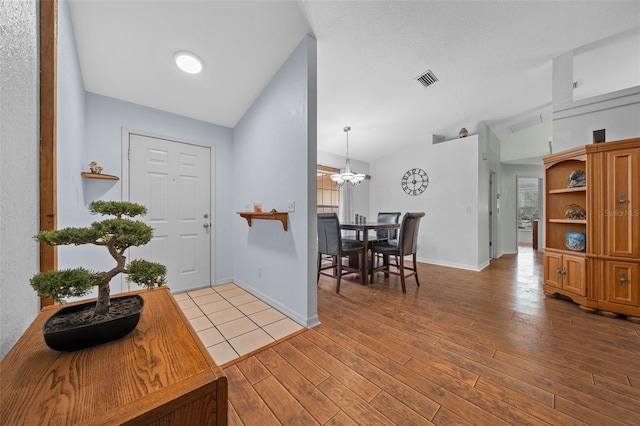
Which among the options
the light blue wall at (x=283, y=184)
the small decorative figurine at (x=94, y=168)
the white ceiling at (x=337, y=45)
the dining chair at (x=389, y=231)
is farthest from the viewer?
the dining chair at (x=389, y=231)

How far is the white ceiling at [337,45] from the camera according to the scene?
73.7 inches

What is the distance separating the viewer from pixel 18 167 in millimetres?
735

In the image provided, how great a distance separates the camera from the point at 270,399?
1271mm

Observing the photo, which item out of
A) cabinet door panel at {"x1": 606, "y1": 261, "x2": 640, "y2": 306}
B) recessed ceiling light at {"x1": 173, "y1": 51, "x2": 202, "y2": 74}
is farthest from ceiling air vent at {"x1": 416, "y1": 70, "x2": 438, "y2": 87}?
cabinet door panel at {"x1": 606, "y1": 261, "x2": 640, "y2": 306}

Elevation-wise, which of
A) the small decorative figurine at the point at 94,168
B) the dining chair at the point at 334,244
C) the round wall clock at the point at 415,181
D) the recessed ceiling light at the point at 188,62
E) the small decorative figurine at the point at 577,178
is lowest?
the dining chair at the point at 334,244

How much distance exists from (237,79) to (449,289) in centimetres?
364

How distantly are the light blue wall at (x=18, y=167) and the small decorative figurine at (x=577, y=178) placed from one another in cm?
413

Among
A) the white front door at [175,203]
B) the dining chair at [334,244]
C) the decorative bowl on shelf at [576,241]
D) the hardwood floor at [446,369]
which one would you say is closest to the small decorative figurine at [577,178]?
the decorative bowl on shelf at [576,241]

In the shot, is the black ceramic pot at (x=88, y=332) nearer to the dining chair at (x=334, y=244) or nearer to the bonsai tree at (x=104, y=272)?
the bonsai tree at (x=104, y=272)

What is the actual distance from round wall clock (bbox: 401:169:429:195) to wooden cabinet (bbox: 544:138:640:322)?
2.21 meters

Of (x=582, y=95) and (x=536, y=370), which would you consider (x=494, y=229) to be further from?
(x=536, y=370)

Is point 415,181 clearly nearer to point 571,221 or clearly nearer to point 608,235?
point 571,221

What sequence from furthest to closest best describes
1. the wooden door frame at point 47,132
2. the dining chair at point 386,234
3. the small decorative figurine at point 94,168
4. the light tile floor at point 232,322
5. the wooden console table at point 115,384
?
Answer: 1. the dining chair at point 386,234
2. the small decorative figurine at point 94,168
3. the light tile floor at point 232,322
4. the wooden door frame at point 47,132
5. the wooden console table at point 115,384

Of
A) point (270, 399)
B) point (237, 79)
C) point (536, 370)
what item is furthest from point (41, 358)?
point (237, 79)
